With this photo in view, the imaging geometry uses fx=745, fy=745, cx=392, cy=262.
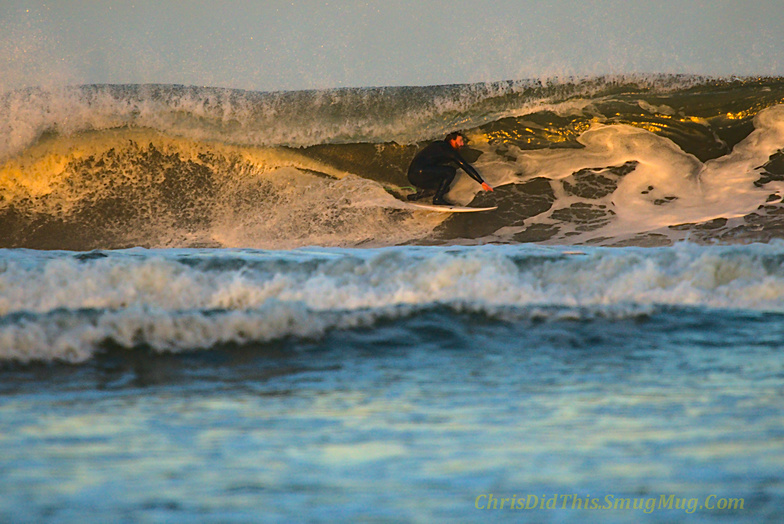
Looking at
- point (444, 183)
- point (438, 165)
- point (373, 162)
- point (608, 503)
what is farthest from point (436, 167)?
point (608, 503)

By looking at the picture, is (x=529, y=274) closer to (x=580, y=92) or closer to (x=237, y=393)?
(x=237, y=393)

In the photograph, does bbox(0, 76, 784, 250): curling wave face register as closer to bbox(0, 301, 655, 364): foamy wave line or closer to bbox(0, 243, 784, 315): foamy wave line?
bbox(0, 243, 784, 315): foamy wave line

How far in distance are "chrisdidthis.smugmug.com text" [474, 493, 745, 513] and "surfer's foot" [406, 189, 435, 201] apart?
Answer: 575 centimetres

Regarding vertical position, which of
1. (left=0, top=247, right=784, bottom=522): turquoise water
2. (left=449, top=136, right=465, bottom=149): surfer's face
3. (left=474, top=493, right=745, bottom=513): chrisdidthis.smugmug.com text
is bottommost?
(left=474, top=493, right=745, bottom=513): chrisdidthis.smugmug.com text

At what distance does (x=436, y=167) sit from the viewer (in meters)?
7.19

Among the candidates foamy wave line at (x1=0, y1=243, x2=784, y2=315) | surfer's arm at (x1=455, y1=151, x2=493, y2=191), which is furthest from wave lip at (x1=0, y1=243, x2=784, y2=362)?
surfer's arm at (x1=455, y1=151, x2=493, y2=191)

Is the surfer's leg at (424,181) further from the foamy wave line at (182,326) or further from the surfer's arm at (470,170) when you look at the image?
the foamy wave line at (182,326)

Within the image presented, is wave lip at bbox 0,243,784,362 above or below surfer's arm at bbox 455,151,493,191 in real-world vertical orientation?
below

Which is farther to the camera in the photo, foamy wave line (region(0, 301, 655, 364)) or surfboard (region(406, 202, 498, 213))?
surfboard (region(406, 202, 498, 213))

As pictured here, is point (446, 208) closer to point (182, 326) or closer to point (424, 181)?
point (424, 181)

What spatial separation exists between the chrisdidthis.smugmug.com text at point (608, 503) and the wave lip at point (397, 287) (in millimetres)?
2297

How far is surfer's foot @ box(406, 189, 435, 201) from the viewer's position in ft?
24.0

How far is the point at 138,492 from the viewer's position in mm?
1728

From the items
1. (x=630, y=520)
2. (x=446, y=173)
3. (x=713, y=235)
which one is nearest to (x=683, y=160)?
(x=713, y=235)
